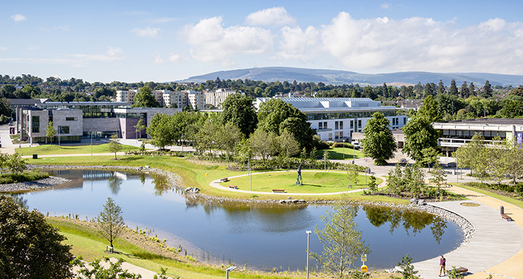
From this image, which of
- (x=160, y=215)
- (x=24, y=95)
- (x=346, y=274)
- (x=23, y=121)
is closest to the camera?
(x=346, y=274)

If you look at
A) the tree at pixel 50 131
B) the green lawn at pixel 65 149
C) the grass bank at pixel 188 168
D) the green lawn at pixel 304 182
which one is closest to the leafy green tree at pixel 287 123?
the grass bank at pixel 188 168

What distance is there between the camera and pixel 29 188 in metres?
51.9

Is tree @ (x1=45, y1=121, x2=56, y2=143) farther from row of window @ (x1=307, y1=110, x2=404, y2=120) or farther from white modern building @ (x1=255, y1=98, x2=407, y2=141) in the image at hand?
row of window @ (x1=307, y1=110, x2=404, y2=120)

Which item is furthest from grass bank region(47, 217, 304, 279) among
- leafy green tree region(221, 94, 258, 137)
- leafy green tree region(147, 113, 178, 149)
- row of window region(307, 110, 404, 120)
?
row of window region(307, 110, 404, 120)

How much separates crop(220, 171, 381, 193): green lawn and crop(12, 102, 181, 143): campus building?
186ft

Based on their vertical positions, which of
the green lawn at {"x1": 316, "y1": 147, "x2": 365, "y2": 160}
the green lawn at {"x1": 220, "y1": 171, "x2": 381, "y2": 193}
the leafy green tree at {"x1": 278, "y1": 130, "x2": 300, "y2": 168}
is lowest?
the green lawn at {"x1": 220, "y1": 171, "x2": 381, "y2": 193}

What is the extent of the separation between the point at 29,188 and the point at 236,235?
3415cm

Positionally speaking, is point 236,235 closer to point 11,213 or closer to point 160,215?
point 160,215

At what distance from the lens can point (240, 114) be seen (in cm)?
7819

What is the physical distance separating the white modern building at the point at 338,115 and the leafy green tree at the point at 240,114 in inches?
226

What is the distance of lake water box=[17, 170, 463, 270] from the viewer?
93.7 ft

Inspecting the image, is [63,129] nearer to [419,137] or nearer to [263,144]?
[263,144]

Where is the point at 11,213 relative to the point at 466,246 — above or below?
above

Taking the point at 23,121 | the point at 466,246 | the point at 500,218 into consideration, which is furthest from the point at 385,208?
the point at 23,121
